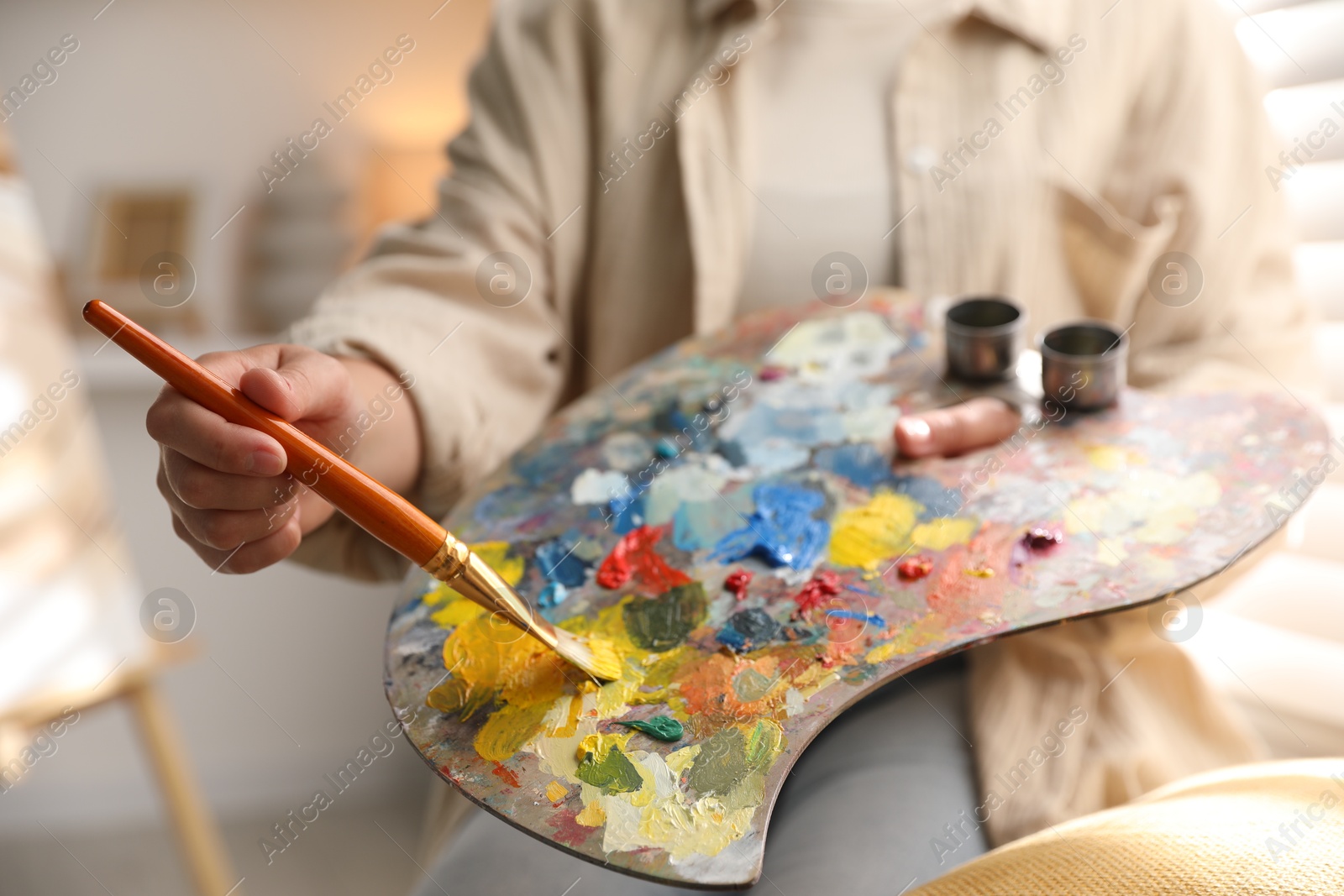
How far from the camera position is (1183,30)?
775 millimetres

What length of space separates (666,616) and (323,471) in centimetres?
17

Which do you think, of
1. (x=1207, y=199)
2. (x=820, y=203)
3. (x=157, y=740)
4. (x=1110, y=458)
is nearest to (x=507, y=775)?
(x=1110, y=458)

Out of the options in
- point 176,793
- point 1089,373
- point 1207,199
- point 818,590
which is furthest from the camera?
point 176,793

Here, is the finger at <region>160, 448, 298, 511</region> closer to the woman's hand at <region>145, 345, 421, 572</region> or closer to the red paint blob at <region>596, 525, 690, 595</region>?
the woman's hand at <region>145, 345, 421, 572</region>

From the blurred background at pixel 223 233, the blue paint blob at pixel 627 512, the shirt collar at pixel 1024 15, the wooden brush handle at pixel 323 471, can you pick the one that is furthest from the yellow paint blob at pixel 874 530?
the blurred background at pixel 223 233

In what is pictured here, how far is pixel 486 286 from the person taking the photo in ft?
2.52

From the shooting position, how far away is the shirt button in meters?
0.78

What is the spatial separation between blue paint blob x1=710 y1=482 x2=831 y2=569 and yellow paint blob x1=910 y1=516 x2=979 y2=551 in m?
0.05

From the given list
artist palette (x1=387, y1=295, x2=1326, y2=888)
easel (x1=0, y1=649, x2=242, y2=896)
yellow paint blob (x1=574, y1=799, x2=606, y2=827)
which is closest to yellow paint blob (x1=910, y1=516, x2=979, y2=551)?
artist palette (x1=387, y1=295, x2=1326, y2=888)

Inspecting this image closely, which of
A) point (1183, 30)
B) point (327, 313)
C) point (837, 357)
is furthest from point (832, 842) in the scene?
point (1183, 30)

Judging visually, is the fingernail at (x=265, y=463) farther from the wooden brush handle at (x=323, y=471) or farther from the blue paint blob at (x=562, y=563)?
the blue paint blob at (x=562, y=563)

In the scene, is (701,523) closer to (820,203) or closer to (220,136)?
(820,203)

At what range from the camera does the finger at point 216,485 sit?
46 centimetres

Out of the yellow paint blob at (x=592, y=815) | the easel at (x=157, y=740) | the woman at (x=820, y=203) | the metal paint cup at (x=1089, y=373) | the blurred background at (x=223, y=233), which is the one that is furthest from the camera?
the blurred background at (x=223, y=233)
